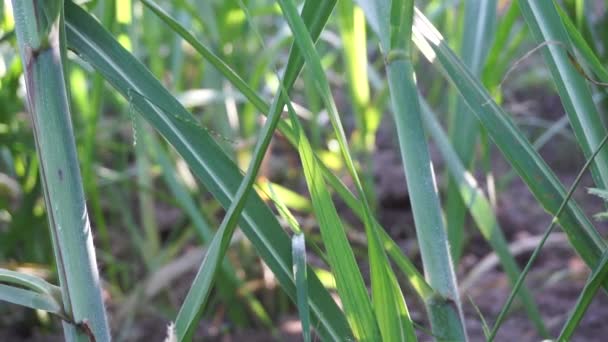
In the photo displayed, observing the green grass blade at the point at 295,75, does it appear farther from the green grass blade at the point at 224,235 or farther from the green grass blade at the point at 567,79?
the green grass blade at the point at 567,79

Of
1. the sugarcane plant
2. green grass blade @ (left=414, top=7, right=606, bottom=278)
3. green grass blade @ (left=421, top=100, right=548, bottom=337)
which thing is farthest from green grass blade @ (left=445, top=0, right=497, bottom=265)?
the sugarcane plant

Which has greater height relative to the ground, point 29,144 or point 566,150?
point 29,144

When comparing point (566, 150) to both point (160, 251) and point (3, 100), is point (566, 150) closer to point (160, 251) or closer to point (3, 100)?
point (160, 251)

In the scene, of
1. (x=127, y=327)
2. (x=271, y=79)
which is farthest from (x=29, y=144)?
(x=271, y=79)

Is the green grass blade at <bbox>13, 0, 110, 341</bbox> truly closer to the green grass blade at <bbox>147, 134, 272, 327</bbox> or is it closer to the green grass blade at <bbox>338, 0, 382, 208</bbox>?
the green grass blade at <bbox>338, 0, 382, 208</bbox>

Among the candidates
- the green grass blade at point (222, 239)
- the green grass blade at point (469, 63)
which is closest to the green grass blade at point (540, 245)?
the green grass blade at point (222, 239)
